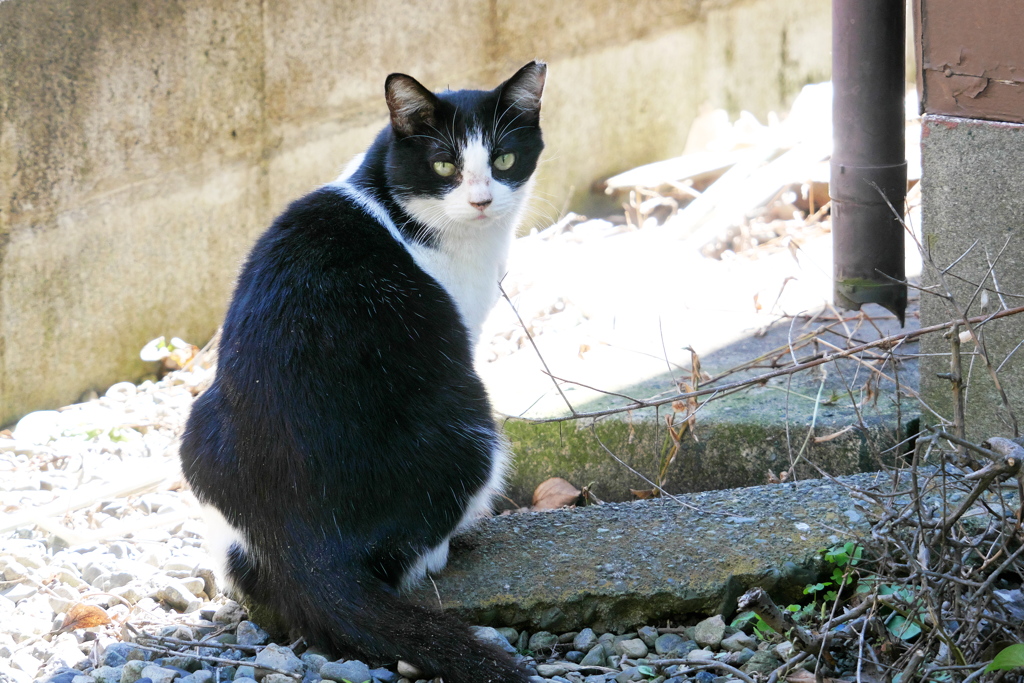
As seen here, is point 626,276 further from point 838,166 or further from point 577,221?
point 838,166

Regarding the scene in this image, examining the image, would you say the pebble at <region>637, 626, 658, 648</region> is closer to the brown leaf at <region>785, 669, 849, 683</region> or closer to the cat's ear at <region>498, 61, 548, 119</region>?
the brown leaf at <region>785, 669, 849, 683</region>

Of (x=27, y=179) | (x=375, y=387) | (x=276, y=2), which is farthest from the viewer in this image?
(x=276, y=2)

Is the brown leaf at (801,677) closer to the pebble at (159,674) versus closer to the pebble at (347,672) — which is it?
the pebble at (347,672)

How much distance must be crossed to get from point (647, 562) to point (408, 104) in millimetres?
1274

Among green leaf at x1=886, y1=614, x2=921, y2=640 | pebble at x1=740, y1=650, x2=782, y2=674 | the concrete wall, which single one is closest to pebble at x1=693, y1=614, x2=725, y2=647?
pebble at x1=740, y1=650, x2=782, y2=674

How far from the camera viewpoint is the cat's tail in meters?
1.78

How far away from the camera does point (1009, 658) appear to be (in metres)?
1.36

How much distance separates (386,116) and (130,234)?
4.71ft

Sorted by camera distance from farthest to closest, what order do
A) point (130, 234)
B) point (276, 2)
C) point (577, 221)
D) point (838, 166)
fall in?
point (577, 221) → point (276, 2) → point (130, 234) → point (838, 166)

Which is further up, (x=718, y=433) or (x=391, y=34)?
(x=391, y=34)

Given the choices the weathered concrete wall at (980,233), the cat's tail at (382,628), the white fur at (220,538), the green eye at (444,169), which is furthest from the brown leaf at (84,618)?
the weathered concrete wall at (980,233)

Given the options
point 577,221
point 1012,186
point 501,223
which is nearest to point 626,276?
point 577,221

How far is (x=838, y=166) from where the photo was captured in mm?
2914

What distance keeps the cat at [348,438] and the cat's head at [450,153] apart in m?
0.09
